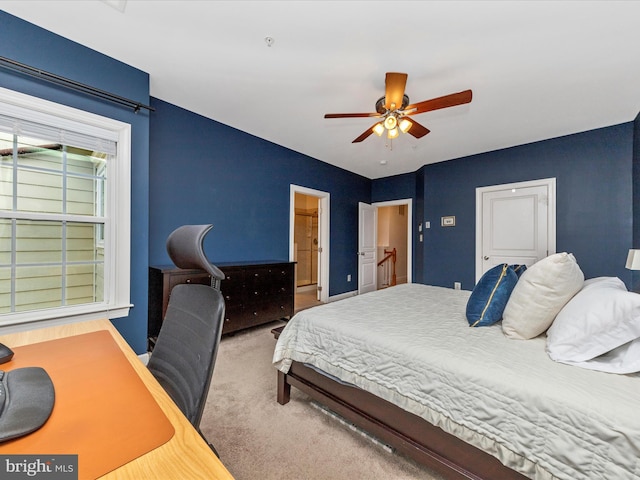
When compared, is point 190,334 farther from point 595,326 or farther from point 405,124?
point 405,124

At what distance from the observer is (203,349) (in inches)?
33.9

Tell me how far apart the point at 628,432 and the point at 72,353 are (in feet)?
A: 6.41

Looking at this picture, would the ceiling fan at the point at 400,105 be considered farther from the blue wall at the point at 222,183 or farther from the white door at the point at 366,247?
the white door at the point at 366,247

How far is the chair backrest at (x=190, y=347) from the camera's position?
0.82 meters

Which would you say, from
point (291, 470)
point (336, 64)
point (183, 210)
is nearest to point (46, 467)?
point (291, 470)

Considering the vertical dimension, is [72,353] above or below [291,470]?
above

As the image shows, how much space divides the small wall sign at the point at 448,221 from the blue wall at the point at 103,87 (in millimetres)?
4506

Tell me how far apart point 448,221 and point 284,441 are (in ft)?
14.3

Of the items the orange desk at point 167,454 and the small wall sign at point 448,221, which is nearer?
the orange desk at point 167,454

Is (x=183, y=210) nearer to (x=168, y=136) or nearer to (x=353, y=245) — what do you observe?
(x=168, y=136)

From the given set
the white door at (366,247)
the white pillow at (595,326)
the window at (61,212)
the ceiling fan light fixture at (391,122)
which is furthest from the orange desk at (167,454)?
the white door at (366,247)

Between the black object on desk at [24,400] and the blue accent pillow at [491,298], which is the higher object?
the blue accent pillow at [491,298]

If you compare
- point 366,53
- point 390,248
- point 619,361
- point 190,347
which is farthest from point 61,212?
point 390,248

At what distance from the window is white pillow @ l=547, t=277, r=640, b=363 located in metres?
2.97
